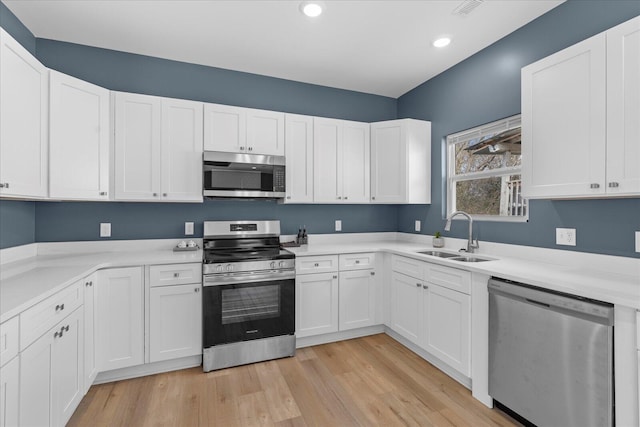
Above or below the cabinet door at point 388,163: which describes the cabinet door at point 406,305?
below

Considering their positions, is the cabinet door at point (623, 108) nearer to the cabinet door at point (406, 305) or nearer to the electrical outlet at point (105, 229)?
the cabinet door at point (406, 305)

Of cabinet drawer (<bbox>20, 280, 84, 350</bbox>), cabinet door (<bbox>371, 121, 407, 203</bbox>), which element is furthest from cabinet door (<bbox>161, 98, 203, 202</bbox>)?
cabinet door (<bbox>371, 121, 407, 203</bbox>)

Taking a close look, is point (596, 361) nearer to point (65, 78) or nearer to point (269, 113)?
point (269, 113)

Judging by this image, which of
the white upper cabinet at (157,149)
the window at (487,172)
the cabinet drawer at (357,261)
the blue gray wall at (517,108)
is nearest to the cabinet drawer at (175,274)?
the white upper cabinet at (157,149)

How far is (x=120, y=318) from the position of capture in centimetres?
234

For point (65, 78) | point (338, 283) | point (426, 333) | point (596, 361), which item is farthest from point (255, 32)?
point (596, 361)

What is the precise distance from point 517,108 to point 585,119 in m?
0.87

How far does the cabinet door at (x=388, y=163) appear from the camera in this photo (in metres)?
3.43

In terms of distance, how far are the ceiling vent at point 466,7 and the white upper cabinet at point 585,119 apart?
24.9 inches

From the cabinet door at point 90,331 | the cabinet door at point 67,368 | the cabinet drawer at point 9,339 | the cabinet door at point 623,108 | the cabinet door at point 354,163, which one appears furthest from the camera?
the cabinet door at point 354,163

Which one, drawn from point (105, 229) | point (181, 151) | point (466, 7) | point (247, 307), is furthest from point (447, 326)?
point (105, 229)

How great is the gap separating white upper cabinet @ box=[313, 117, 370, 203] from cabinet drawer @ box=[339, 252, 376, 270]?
0.68 meters

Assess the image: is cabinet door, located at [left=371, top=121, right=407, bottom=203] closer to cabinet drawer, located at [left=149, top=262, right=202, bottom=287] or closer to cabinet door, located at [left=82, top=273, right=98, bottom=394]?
cabinet drawer, located at [left=149, top=262, right=202, bottom=287]

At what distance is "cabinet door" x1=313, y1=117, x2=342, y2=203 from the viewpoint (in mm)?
3342
